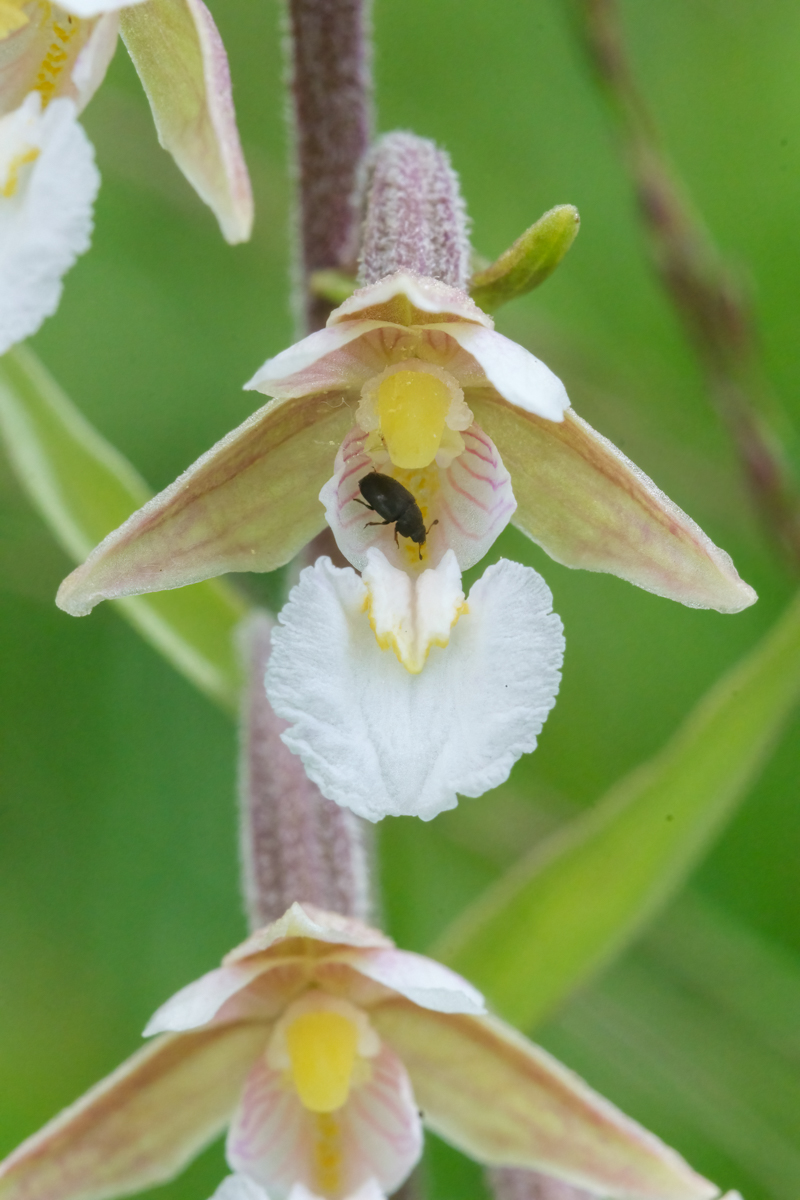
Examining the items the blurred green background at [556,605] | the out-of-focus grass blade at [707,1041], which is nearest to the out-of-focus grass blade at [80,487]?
the blurred green background at [556,605]

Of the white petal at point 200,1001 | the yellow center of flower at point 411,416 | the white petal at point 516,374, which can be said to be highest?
the white petal at point 516,374

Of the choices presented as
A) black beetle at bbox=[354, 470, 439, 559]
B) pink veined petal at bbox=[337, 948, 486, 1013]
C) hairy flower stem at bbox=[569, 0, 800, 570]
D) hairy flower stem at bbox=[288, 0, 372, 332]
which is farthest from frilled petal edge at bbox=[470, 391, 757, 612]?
hairy flower stem at bbox=[569, 0, 800, 570]

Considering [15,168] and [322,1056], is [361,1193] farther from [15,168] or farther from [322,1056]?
[15,168]

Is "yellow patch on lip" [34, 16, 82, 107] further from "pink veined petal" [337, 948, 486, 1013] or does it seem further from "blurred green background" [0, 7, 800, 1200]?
"blurred green background" [0, 7, 800, 1200]

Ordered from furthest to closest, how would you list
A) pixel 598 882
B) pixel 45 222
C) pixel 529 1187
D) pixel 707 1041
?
pixel 707 1041 → pixel 598 882 → pixel 529 1187 → pixel 45 222

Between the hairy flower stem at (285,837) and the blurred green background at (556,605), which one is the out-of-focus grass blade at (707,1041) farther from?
the hairy flower stem at (285,837)

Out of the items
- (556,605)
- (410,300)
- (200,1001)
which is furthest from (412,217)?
(556,605)
